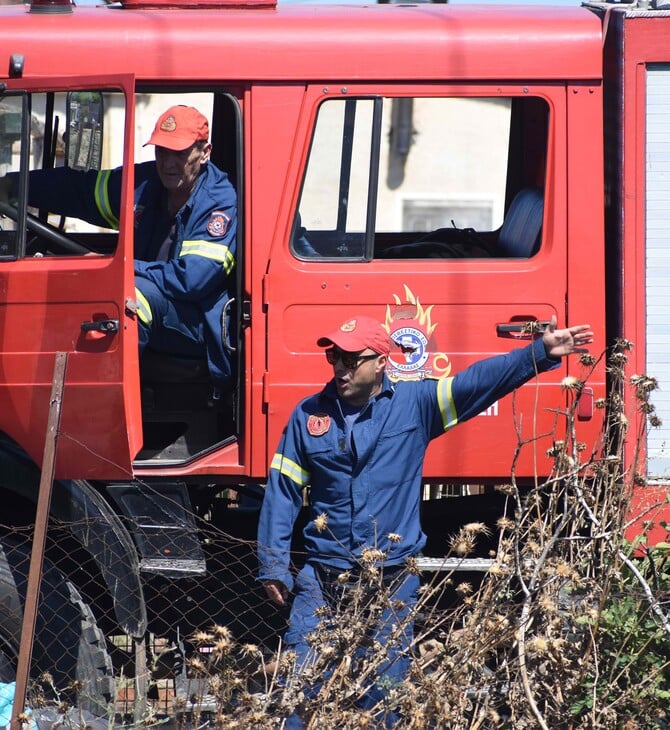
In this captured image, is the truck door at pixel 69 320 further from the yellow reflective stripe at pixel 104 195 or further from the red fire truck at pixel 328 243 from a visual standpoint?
the yellow reflective stripe at pixel 104 195

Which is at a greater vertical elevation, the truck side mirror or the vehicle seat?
the truck side mirror

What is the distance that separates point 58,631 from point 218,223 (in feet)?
5.66

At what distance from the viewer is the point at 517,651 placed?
11.7ft

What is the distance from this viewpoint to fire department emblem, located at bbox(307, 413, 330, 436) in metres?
4.03

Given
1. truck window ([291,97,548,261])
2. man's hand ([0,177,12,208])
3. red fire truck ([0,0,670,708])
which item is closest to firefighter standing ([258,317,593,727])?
red fire truck ([0,0,670,708])

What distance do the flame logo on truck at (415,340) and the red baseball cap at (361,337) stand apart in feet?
0.88

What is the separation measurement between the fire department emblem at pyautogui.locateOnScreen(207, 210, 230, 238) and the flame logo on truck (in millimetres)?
715

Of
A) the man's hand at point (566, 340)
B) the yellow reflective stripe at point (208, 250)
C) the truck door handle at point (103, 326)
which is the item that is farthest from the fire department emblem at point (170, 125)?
the man's hand at point (566, 340)

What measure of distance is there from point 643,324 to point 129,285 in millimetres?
1994

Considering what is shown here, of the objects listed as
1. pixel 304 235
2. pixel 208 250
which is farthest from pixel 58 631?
pixel 304 235

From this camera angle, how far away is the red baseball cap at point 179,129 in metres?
4.34

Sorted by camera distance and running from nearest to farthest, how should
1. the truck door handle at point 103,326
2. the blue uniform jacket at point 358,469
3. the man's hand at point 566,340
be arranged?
1. the man's hand at point 566,340
2. the blue uniform jacket at point 358,469
3. the truck door handle at point 103,326

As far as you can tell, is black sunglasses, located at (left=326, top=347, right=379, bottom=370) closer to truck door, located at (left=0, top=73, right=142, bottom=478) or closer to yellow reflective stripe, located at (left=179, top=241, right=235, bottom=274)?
yellow reflective stripe, located at (left=179, top=241, right=235, bottom=274)

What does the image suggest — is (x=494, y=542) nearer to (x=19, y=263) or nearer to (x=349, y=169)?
(x=349, y=169)
